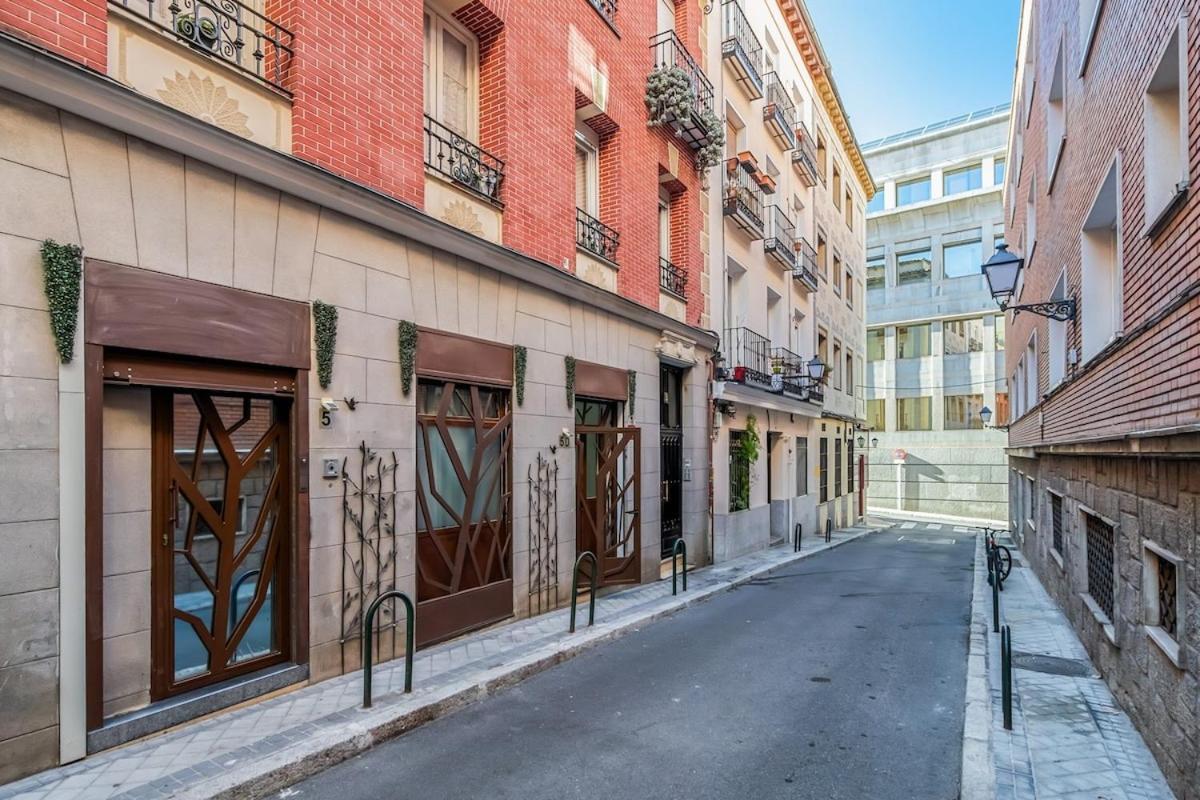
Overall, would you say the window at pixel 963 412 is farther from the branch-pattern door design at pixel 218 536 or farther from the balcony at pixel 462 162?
the branch-pattern door design at pixel 218 536

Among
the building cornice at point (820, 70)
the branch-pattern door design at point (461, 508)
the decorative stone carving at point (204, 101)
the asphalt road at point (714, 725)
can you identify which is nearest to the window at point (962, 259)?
the building cornice at point (820, 70)

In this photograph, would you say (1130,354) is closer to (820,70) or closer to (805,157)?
(805,157)

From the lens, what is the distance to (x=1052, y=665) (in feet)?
24.2

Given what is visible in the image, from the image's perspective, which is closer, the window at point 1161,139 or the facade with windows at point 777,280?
the window at point 1161,139

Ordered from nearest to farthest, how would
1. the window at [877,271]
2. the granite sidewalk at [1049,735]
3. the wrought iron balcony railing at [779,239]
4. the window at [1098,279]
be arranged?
the granite sidewalk at [1049,735], the window at [1098,279], the wrought iron balcony railing at [779,239], the window at [877,271]

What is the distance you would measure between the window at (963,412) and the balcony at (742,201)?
21.8 m

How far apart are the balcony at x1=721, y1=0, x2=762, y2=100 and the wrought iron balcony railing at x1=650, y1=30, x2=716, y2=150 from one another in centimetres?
202

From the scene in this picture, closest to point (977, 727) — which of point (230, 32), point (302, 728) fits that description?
point (302, 728)

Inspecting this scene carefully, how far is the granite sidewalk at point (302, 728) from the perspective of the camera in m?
4.18

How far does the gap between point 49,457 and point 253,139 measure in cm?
283

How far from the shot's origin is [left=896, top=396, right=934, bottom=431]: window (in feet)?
116

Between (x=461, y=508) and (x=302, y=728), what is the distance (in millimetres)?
3195

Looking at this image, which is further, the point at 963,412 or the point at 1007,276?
the point at 963,412

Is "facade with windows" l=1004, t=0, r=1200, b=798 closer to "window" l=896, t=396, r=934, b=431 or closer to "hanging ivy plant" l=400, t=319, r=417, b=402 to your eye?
"hanging ivy plant" l=400, t=319, r=417, b=402
